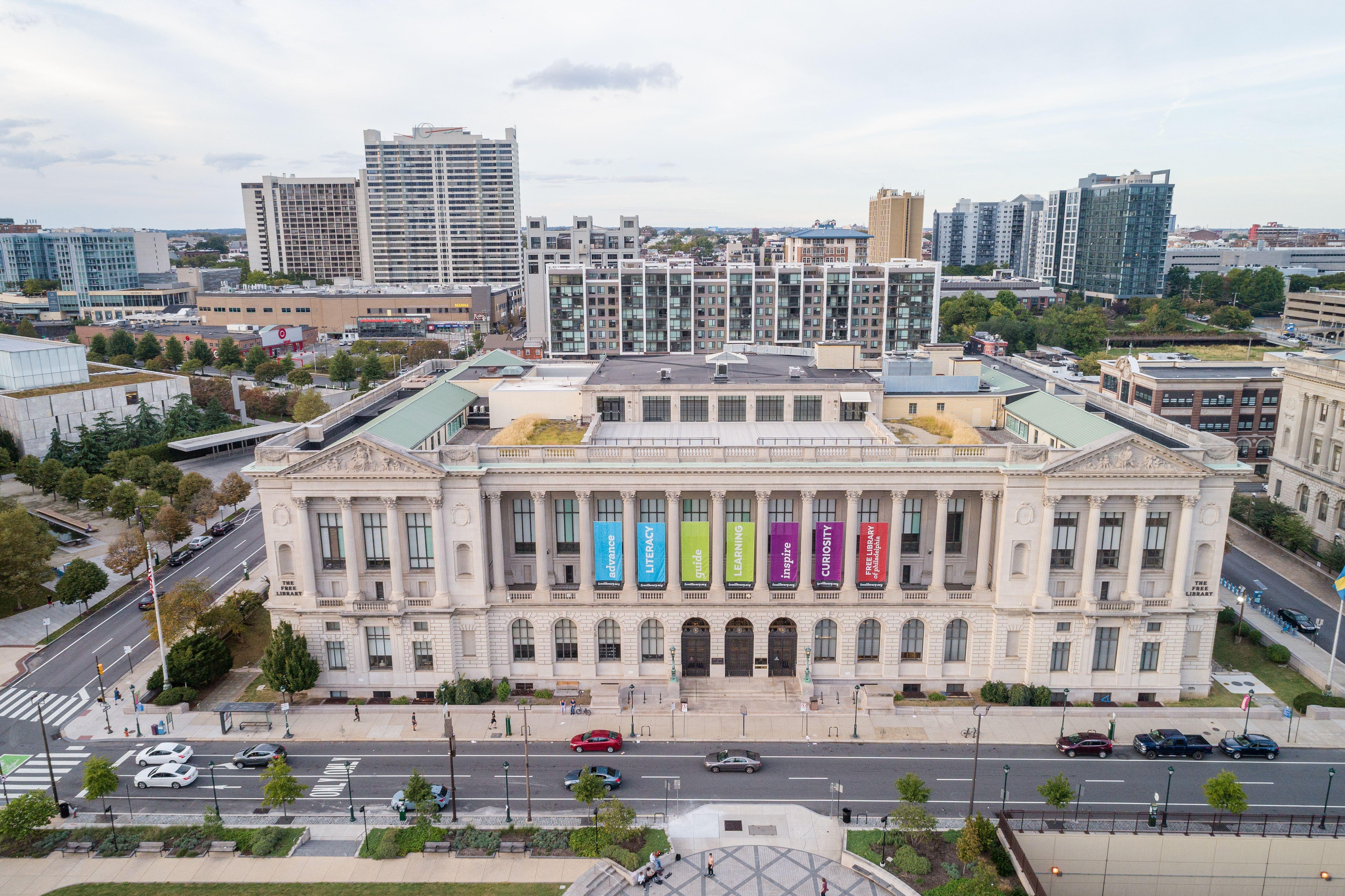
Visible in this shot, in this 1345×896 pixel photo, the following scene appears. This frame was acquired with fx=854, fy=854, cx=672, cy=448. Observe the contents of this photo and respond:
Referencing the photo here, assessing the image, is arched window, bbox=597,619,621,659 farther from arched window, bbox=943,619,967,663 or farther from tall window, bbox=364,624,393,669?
arched window, bbox=943,619,967,663

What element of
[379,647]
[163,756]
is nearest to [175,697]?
[163,756]

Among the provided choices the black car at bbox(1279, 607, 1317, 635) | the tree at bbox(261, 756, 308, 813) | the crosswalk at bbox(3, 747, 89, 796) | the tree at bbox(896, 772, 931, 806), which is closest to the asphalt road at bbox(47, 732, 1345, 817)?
the crosswalk at bbox(3, 747, 89, 796)

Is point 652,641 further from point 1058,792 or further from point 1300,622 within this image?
point 1300,622

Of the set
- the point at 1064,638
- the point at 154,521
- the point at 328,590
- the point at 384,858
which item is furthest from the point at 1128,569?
the point at 154,521

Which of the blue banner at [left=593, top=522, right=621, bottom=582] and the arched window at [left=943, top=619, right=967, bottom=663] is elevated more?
the blue banner at [left=593, top=522, right=621, bottom=582]

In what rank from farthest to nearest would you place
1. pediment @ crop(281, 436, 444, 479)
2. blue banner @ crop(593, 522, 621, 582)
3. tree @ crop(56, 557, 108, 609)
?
tree @ crop(56, 557, 108, 609)
blue banner @ crop(593, 522, 621, 582)
pediment @ crop(281, 436, 444, 479)

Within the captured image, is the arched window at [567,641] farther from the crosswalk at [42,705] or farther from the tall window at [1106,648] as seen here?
the tall window at [1106,648]

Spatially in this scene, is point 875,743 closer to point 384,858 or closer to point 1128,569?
point 1128,569
